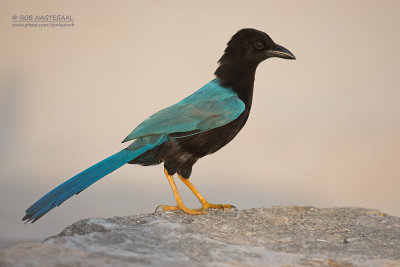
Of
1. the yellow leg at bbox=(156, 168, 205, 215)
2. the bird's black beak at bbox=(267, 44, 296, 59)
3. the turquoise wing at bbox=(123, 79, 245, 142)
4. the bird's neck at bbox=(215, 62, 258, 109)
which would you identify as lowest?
the yellow leg at bbox=(156, 168, 205, 215)

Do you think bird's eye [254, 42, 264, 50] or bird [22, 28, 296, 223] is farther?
bird's eye [254, 42, 264, 50]

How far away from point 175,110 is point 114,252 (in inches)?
78.8

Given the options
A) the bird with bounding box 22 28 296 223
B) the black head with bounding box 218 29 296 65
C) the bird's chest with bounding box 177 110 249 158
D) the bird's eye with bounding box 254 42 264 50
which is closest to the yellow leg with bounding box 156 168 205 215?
the bird with bounding box 22 28 296 223

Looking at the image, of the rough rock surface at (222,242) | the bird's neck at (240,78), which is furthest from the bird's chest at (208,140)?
the rough rock surface at (222,242)

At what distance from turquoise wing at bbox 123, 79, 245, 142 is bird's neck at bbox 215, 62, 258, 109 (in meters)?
0.09

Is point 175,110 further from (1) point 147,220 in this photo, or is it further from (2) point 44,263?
(2) point 44,263

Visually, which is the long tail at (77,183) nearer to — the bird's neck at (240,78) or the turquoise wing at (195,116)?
the turquoise wing at (195,116)

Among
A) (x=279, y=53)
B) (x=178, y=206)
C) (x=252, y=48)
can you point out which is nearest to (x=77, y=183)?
(x=178, y=206)

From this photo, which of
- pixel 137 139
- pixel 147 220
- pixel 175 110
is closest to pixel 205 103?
pixel 175 110

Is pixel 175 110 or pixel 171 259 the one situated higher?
pixel 175 110

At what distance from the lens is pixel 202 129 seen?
4.59 meters

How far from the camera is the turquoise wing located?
14.9ft

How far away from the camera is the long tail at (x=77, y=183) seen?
389 cm

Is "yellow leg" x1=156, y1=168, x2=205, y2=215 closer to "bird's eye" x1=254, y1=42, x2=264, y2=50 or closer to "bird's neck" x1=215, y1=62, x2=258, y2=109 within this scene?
"bird's neck" x1=215, y1=62, x2=258, y2=109
